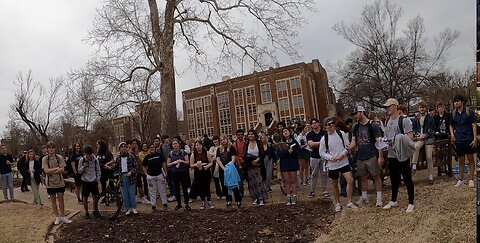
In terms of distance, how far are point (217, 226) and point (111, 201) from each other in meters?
5.08

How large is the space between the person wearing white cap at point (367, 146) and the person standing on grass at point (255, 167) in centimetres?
237

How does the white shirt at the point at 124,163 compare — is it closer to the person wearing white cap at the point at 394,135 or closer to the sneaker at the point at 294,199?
the sneaker at the point at 294,199

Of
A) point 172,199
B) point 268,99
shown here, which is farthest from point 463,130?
point 268,99

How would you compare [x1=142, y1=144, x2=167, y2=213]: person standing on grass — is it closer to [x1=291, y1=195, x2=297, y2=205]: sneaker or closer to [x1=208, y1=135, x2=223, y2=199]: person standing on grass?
[x1=208, y1=135, x2=223, y2=199]: person standing on grass

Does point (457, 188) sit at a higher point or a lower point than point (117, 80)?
lower

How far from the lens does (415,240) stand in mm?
5199

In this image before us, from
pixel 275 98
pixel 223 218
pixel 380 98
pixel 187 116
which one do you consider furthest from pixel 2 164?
pixel 187 116

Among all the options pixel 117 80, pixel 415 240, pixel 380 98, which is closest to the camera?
pixel 415 240

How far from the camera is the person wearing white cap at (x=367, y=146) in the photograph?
7.29 m

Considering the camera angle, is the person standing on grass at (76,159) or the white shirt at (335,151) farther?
the person standing on grass at (76,159)

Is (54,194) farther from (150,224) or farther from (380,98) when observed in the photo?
(380,98)

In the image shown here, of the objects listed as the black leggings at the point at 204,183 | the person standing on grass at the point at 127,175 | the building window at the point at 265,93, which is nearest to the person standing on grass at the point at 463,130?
the black leggings at the point at 204,183

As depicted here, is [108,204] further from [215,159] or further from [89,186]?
[215,159]

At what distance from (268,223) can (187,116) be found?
239ft
